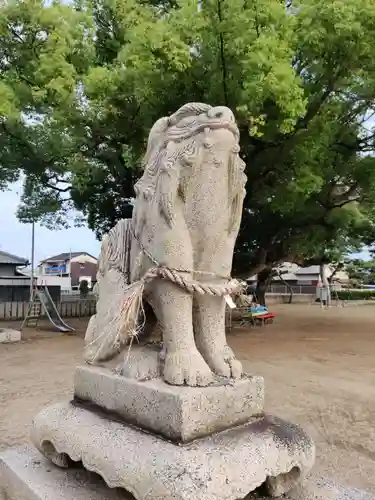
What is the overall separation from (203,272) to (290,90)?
4.97 metres

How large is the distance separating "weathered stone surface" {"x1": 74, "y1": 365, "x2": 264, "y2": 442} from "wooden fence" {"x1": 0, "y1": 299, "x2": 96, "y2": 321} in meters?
13.0

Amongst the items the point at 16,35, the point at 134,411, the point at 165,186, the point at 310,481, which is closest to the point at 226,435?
the point at 134,411

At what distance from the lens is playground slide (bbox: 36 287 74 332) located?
11477 mm

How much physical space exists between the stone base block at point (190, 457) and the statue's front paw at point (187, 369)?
0.76 feet

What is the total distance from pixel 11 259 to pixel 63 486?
70.6 ft

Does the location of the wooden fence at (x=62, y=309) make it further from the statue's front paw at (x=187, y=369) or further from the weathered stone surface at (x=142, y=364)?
the statue's front paw at (x=187, y=369)

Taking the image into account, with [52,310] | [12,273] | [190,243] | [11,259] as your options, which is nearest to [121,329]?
[190,243]

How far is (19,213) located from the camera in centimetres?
1402

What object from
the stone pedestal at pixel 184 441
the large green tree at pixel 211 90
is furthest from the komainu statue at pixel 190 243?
the large green tree at pixel 211 90

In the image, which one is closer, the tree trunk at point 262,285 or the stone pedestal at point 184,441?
the stone pedestal at point 184,441

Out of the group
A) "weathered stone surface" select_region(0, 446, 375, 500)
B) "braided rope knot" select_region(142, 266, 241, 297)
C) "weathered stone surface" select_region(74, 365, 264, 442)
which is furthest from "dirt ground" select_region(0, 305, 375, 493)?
"braided rope knot" select_region(142, 266, 241, 297)

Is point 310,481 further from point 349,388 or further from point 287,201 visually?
point 287,201

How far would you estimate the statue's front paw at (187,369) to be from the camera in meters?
1.88

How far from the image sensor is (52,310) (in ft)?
40.0
